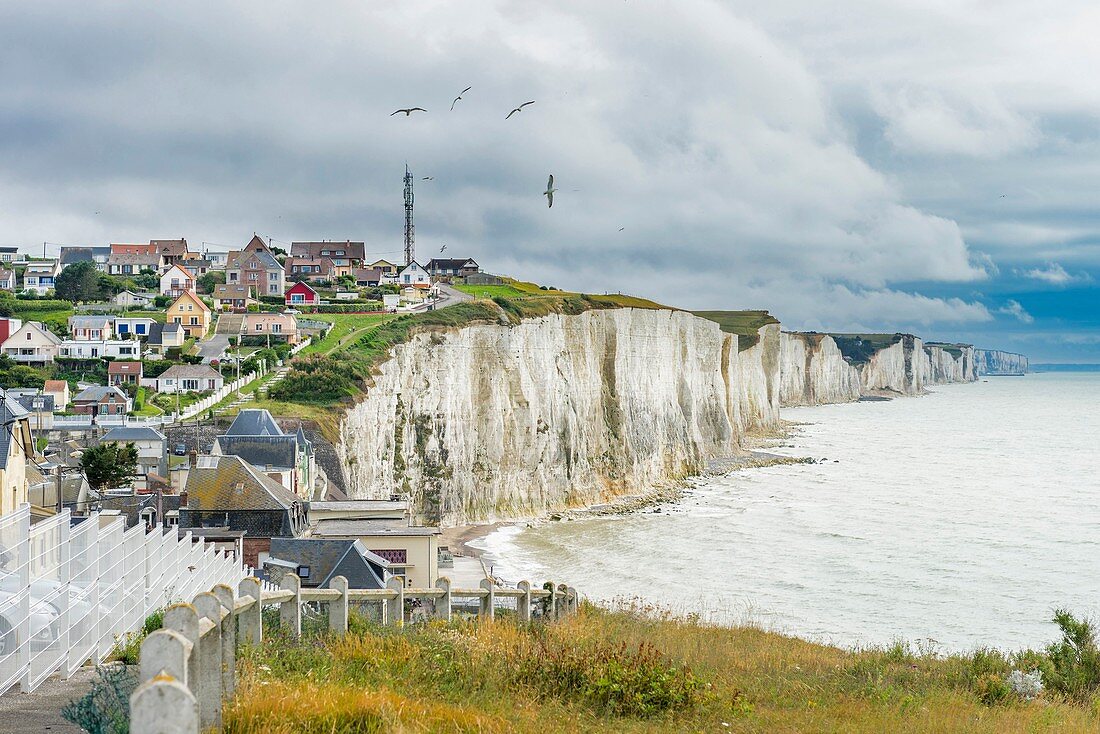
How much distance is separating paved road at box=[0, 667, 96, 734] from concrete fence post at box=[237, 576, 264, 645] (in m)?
1.58

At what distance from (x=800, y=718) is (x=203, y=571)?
10.6m

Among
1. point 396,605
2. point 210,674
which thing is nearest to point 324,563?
point 396,605

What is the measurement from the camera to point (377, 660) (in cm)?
1178

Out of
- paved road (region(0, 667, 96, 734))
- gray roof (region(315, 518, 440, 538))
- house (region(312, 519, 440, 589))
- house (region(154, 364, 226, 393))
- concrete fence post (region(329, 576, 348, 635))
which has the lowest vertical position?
house (region(312, 519, 440, 589))

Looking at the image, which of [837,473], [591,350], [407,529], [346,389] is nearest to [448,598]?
[407,529]

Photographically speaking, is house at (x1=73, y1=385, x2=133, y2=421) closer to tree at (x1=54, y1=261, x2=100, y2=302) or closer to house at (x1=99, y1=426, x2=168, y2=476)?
house at (x1=99, y1=426, x2=168, y2=476)

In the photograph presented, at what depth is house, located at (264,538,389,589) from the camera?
26.8 m

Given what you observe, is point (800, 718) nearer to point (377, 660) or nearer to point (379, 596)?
point (377, 660)

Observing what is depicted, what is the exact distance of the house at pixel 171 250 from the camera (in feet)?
423

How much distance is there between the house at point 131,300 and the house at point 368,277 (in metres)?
26.2

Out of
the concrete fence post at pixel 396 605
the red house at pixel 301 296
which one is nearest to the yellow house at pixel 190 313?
the red house at pixel 301 296

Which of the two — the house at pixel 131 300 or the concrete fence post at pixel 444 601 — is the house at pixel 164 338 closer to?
the house at pixel 131 300

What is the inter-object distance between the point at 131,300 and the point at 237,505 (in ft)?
240

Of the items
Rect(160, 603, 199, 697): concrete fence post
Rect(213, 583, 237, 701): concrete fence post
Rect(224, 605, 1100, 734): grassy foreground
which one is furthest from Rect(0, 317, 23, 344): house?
Rect(160, 603, 199, 697): concrete fence post
